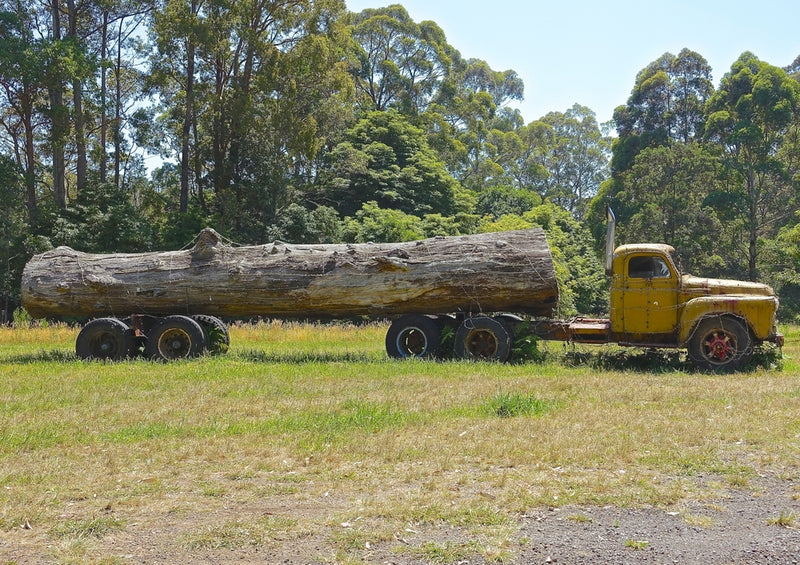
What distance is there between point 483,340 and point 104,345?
7.68 metres

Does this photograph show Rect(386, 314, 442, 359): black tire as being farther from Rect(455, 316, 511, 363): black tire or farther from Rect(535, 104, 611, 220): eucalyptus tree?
Rect(535, 104, 611, 220): eucalyptus tree

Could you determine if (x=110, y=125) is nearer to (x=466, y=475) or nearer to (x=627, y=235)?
(x=627, y=235)

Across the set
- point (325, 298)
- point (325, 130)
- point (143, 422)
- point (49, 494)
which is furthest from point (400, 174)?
point (49, 494)

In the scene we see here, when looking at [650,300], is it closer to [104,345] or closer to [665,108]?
[104,345]

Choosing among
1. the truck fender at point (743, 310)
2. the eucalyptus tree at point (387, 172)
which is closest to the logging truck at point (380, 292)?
the truck fender at point (743, 310)

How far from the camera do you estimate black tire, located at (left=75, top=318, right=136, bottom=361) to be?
47.3ft

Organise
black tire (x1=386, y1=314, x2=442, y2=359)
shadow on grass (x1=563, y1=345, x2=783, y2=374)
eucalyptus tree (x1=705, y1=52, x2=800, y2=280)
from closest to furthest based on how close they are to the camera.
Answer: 1. shadow on grass (x1=563, y1=345, x2=783, y2=374)
2. black tire (x1=386, y1=314, x2=442, y2=359)
3. eucalyptus tree (x1=705, y1=52, x2=800, y2=280)

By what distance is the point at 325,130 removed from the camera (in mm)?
39094

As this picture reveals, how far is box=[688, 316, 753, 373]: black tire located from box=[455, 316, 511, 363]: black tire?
330 cm

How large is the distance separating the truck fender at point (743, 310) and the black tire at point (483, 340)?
3302 mm

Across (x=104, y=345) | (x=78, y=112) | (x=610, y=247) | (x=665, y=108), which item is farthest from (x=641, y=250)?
(x=665, y=108)

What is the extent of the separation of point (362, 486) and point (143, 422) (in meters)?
3.60

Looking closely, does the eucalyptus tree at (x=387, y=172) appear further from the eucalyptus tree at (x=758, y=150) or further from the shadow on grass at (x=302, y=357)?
the shadow on grass at (x=302, y=357)

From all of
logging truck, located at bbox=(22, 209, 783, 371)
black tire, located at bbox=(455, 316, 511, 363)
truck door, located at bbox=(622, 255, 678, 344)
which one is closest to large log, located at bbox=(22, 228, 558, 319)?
logging truck, located at bbox=(22, 209, 783, 371)
